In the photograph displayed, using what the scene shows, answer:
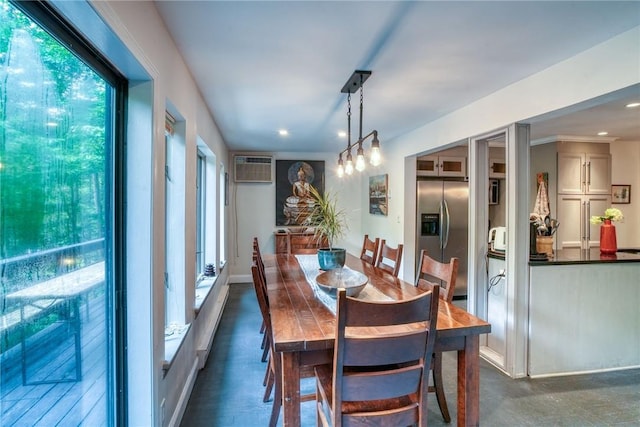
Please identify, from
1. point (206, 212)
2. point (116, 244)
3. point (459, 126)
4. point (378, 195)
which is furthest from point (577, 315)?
point (206, 212)

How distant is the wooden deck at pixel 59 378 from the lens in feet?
2.87

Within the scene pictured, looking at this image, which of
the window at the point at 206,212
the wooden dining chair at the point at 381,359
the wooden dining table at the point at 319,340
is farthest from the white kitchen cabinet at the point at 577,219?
the window at the point at 206,212

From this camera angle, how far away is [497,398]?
2.26 metres

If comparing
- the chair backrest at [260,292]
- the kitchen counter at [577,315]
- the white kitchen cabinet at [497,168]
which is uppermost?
the white kitchen cabinet at [497,168]

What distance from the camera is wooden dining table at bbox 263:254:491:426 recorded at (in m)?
1.35

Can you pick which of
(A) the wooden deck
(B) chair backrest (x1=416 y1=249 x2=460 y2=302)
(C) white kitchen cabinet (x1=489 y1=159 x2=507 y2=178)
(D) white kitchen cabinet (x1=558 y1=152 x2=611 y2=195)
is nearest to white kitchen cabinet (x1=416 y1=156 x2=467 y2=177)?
(C) white kitchen cabinet (x1=489 y1=159 x2=507 y2=178)

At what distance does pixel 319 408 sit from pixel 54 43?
69.6 inches

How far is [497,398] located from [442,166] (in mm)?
3091

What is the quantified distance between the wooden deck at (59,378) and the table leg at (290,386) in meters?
0.77

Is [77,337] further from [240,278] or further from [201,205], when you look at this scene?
[240,278]

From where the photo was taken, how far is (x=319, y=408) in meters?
1.50

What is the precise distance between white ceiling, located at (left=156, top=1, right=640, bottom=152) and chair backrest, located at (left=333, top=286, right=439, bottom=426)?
1.38m

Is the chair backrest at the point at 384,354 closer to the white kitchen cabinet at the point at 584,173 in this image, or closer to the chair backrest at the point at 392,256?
the chair backrest at the point at 392,256

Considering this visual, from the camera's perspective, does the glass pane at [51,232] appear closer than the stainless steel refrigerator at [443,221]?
Yes
